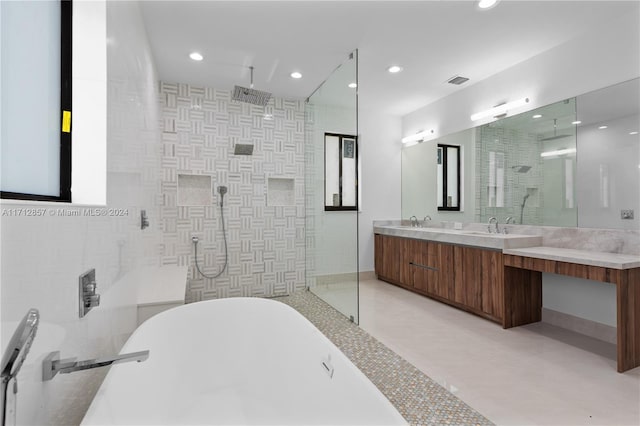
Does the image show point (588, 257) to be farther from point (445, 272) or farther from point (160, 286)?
point (160, 286)

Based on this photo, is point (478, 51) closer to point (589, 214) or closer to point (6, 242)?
point (589, 214)

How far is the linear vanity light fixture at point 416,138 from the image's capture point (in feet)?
14.4

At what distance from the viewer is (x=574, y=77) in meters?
2.60

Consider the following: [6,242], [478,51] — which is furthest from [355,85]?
[6,242]

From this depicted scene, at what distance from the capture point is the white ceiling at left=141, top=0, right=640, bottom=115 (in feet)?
7.21

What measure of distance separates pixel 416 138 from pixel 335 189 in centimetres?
211

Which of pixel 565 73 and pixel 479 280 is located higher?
pixel 565 73

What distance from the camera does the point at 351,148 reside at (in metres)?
3.07

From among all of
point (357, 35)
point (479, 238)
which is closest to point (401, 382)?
point (479, 238)

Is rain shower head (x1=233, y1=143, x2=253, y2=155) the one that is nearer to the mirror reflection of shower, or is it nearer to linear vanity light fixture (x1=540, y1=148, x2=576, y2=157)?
the mirror reflection of shower

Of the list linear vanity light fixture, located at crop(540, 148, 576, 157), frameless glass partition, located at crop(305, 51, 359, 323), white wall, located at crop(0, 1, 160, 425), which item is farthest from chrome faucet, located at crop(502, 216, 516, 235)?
white wall, located at crop(0, 1, 160, 425)

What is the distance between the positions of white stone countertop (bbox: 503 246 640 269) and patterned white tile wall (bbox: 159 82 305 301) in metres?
2.56

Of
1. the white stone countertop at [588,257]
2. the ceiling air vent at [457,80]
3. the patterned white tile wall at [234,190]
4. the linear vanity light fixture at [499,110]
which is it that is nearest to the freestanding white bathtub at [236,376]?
the patterned white tile wall at [234,190]

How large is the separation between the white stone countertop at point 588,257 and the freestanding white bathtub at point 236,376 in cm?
209
